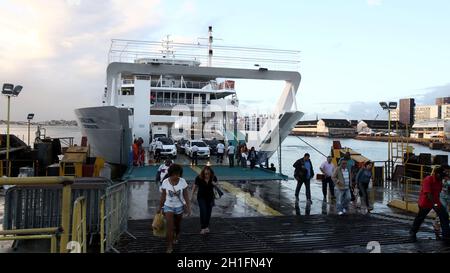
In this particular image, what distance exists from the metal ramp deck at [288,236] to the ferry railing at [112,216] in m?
Answer: 0.21

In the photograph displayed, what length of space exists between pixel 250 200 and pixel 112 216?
6021 millimetres

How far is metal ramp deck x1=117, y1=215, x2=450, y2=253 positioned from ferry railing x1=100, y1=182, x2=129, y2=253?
0.21 metres

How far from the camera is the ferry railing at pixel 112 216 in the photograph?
601cm

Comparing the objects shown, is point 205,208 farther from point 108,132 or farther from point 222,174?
point 108,132

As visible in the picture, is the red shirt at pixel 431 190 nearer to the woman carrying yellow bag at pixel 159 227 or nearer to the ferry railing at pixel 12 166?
the woman carrying yellow bag at pixel 159 227

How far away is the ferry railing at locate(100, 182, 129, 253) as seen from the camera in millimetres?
6012

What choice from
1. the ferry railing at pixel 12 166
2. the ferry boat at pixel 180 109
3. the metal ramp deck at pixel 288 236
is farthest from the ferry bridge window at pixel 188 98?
the metal ramp deck at pixel 288 236

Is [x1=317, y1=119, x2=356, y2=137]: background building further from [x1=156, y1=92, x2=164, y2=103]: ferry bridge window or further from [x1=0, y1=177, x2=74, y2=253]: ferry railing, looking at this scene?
[x1=0, y1=177, x2=74, y2=253]: ferry railing

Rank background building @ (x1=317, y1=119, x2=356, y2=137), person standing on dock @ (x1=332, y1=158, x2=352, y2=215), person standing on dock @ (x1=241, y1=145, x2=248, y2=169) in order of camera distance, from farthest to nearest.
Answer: background building @ (x1=317, y1=119, x2=356, y2=137)
person standing on dock @ (x1=241, y1=145, x2=248, y2=169)
person standing on dock @ (x1=332, y1=158, x2=352, y2=215)

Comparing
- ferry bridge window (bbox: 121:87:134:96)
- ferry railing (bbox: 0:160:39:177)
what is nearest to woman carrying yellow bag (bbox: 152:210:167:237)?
ferry railing (bbox: 0:160:39:177)

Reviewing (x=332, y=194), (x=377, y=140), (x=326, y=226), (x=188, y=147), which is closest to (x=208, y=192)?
(x=326, y=226)
